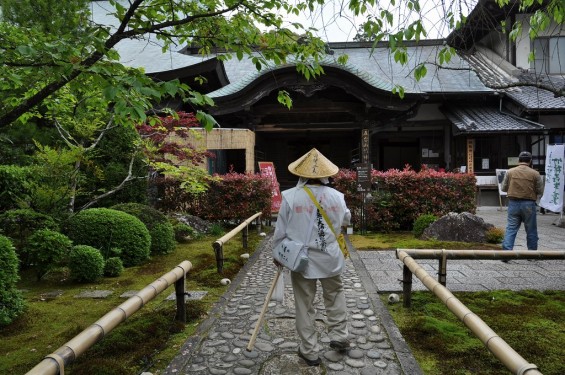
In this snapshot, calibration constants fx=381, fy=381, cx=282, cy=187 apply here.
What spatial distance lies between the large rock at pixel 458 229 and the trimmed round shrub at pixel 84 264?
6.84 meters

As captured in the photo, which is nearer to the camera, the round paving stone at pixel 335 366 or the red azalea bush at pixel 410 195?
the round paving stone at pixel 335 366

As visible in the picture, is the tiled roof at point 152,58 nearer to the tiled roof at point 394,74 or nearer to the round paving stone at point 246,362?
the tiled roof at point 394,74

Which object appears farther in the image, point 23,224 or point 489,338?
point 23,224

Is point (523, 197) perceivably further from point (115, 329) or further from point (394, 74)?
point (394, 74)

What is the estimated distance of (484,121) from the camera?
578 inches

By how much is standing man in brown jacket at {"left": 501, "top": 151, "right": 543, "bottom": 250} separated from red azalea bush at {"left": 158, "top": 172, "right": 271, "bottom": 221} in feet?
19.4

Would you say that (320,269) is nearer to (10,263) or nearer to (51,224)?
(10,263)

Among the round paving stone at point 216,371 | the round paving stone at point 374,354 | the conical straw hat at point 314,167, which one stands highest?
the conical straw hat at point 314,167

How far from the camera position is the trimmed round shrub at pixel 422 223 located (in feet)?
30.0

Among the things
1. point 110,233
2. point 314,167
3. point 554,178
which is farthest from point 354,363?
point 554,178

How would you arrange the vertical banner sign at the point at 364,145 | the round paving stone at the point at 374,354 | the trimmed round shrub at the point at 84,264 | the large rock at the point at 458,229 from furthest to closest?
the vertical banner sign at the point at 364,145 → the large rock at the point at 458,229 → the trimmed round shrub at the point at 84,264 → the round paving stone at the point at 374,354

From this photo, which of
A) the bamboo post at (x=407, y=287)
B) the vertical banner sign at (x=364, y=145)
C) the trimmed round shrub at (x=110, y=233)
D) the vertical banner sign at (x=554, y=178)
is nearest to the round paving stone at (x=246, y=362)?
the bamboo post at (x=407, y=287)

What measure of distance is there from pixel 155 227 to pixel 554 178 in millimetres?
11225

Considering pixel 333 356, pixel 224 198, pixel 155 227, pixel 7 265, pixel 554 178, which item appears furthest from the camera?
pixel 554 178
